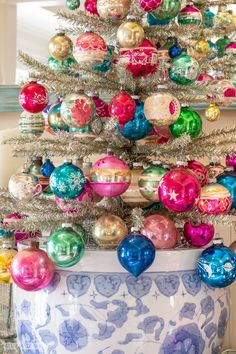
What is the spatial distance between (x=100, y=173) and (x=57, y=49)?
20 centimetres

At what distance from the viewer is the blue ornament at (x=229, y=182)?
0.82m

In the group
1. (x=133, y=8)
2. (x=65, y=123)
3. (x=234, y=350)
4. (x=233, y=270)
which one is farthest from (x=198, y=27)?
(x=234, y=350)

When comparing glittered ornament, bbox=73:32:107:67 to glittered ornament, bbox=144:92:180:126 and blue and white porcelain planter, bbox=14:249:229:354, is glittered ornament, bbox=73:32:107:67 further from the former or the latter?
blue and white porcelain planter, bbox=14:249:229:354

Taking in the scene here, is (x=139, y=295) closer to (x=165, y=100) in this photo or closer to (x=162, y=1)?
(x=165, y=100)

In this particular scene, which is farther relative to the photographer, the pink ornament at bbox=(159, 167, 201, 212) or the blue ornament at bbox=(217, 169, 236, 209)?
the blue ornament at bbox=(217, 169, 236, 209)

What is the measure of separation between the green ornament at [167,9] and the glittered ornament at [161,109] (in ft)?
0.32

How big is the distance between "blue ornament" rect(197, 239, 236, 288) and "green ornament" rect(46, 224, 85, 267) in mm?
147

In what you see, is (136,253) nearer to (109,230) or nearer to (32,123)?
(109,230)

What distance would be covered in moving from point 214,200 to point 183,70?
0.16 metres

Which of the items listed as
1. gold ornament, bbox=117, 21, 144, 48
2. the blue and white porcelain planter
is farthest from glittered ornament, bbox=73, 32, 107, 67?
the blue and white porcelain planter

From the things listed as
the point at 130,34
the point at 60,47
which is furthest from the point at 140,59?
the point at 60,47

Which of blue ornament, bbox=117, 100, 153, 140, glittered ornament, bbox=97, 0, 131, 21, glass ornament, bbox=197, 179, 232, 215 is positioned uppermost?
glittered ornament, bbox=97, 0, 131, 21

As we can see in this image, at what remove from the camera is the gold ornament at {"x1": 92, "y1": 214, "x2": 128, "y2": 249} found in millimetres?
753

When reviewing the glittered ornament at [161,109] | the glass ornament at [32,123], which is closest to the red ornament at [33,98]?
the glass ornament at [32,123]
